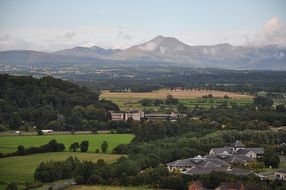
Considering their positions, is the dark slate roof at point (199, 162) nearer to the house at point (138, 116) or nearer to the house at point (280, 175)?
the house at point (280, 175)

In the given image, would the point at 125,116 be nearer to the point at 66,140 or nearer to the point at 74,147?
the point at 66,140

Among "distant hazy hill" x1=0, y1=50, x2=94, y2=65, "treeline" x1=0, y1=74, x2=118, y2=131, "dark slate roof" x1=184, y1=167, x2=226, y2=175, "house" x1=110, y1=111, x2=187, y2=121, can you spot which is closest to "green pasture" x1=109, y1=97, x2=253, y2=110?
"treeline" x1=0, y1=74, x2=118, y2=131

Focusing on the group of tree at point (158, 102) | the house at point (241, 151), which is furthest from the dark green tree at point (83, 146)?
the group of tree at point (158, 102)

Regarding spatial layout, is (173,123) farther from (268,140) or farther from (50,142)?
(50,142)

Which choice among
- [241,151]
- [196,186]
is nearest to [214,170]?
[196,186]

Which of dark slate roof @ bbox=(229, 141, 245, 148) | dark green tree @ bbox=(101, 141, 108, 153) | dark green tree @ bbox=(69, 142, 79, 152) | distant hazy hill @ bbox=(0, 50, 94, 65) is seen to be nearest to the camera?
dark green tree @ bbox=(101, 141, 108, 153)

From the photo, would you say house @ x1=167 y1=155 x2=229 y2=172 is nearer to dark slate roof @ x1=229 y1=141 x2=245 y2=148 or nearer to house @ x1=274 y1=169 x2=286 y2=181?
house @ x1=274 y1=169 x2=286 y2=181
